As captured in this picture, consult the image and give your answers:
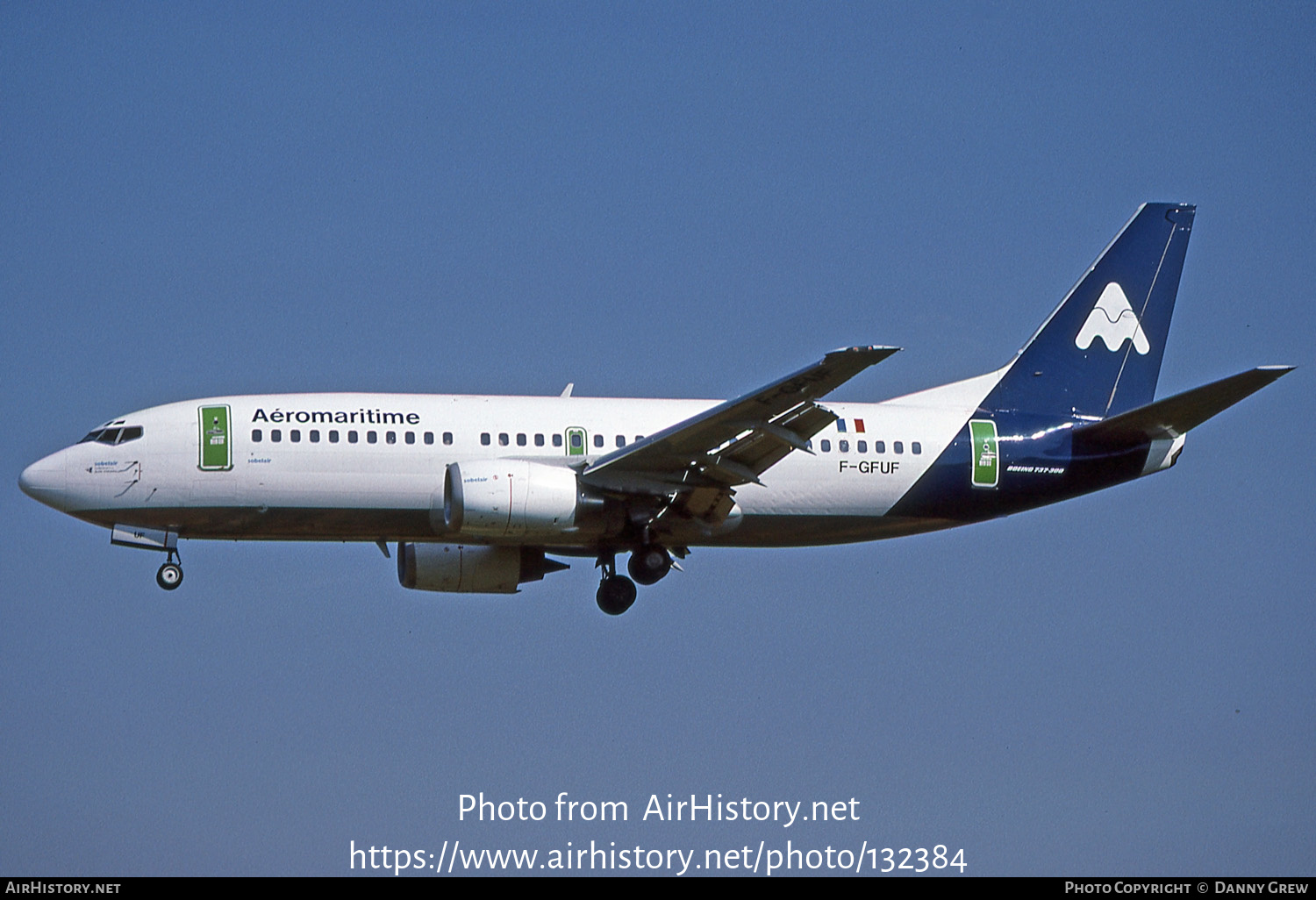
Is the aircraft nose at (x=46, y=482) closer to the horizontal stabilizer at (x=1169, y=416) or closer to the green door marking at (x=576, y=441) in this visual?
the green door marking at (x=576, y=441)

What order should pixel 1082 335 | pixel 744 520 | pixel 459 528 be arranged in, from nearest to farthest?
pixel 459 528 < pixel 744 520 < pixel 1082 335

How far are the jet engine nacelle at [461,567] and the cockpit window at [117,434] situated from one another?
21.2 ft

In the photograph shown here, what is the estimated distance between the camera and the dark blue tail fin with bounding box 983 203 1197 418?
39.6 metres

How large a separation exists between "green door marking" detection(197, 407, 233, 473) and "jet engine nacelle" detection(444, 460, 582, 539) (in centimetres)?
416

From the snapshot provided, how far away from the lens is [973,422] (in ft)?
126

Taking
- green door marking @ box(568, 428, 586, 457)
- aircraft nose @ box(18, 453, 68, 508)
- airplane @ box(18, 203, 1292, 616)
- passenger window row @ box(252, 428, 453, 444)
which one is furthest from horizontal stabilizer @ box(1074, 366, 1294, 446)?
aircraft nose @ box(18, 453, 68, 508)

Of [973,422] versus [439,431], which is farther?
[973,422]

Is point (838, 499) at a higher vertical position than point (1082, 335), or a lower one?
lower

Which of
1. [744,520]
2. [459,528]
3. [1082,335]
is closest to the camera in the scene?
[459,528]

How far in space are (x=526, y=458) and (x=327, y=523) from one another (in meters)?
4.05

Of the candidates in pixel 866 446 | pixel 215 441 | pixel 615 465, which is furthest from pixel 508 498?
pixel 866 446

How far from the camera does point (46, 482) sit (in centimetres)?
3441

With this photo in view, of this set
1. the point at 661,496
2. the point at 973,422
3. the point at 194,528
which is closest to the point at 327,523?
the point at 194,528

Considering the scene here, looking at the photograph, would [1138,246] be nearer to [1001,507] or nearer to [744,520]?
[1001,507]
